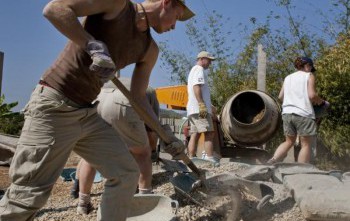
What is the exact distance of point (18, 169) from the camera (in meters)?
2.53

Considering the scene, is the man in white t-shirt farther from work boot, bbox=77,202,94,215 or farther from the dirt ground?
work boot, bbox=77,202,94,215

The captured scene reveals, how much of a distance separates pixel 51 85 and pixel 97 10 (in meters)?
0.48

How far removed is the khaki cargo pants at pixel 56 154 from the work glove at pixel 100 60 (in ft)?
1.15

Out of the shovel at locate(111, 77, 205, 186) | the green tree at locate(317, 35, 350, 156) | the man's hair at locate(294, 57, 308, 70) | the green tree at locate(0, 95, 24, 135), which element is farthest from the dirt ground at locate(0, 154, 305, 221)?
the green tree at locate(0, 95, 24, 135)

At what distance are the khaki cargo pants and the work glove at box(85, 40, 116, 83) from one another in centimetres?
35

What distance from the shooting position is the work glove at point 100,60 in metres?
2.35

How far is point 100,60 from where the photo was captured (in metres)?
2.34

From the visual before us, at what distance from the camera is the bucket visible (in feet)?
22.3

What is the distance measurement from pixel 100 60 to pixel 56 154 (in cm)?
61

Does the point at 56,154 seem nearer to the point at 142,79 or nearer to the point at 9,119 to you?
the point at 142,79

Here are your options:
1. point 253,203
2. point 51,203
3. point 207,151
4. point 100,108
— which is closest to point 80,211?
point 51,203

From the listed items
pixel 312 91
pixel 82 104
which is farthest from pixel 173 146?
pixel 312 91

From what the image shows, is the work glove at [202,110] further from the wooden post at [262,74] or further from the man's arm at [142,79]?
the man's arm at [142,79]

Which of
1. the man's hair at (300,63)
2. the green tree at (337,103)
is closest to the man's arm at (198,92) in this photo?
the man's hair at (300,63)
